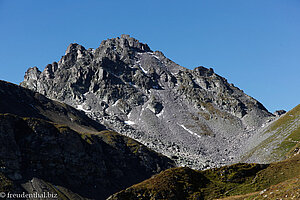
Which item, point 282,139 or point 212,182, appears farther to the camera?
point 282,139

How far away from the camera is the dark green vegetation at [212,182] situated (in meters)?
A: 38.7

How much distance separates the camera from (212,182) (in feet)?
141

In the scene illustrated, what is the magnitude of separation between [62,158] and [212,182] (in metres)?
111

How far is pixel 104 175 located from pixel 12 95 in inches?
3409

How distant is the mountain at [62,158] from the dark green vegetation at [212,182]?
82001 mm

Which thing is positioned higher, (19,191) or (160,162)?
(160,162)

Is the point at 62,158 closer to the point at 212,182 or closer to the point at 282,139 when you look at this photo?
the point at 282,139

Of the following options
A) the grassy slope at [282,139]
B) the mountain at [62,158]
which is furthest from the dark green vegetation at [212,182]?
the mountain at [62,158]

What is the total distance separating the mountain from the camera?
118125mm

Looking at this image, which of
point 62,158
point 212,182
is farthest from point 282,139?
point 212,182

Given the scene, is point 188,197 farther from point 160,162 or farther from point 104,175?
point 160,162

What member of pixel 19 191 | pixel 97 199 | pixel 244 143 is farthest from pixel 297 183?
pixel 244 143

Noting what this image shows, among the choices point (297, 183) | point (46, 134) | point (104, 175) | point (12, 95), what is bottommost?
point (297, 183)

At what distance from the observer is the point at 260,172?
4431 cm
